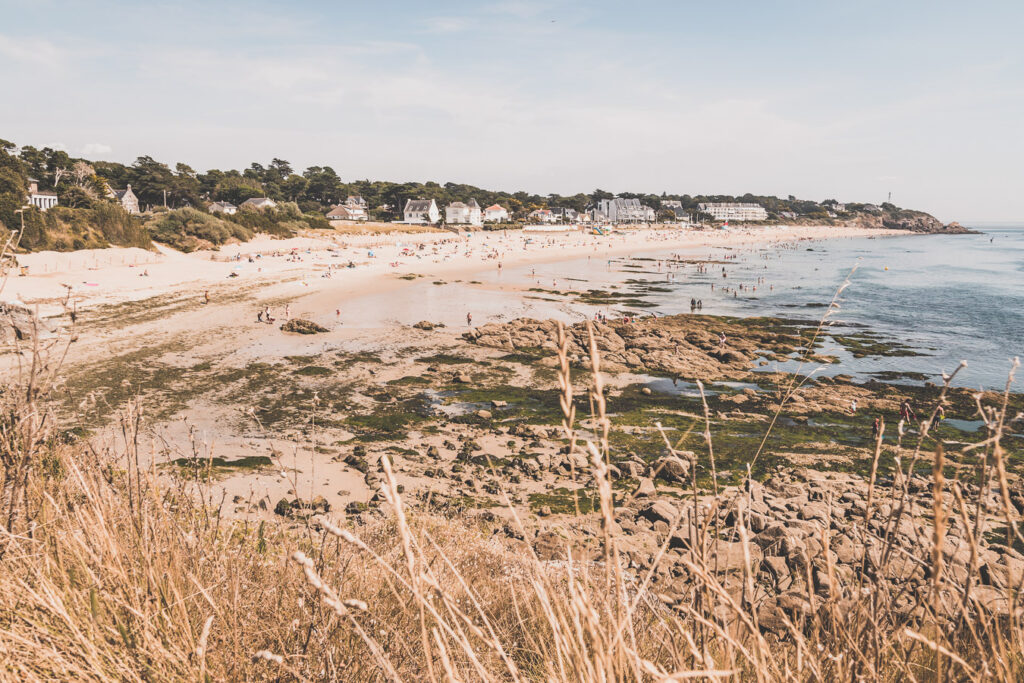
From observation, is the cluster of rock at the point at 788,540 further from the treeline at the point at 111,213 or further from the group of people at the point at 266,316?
the treeline at the point at 111,213

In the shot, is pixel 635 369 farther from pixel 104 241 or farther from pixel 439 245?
pixel 439 245

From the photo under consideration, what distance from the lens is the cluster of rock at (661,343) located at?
74.7 ft

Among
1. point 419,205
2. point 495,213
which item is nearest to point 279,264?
point 419,205

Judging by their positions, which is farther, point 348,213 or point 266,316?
point 348,213

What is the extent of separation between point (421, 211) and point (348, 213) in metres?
14.1

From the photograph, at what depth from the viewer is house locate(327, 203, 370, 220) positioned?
104 m

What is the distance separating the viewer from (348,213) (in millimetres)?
105625

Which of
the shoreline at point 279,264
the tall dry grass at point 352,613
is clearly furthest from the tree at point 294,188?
the tall dry grass at point 352,613

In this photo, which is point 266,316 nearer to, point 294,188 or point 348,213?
point 348,213

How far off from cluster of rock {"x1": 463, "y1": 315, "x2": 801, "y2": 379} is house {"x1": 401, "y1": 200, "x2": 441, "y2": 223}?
3434 inches

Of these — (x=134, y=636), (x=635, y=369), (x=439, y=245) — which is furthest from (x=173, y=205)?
(x=134, y=636)

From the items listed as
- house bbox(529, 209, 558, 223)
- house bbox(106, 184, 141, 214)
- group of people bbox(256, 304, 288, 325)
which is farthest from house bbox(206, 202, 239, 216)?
house bbox(529, 209, 558, 223)

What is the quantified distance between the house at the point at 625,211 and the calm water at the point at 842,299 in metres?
99.5

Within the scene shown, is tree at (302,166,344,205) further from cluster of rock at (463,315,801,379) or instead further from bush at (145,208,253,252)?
cluster of rock at (463,315,801,379)
